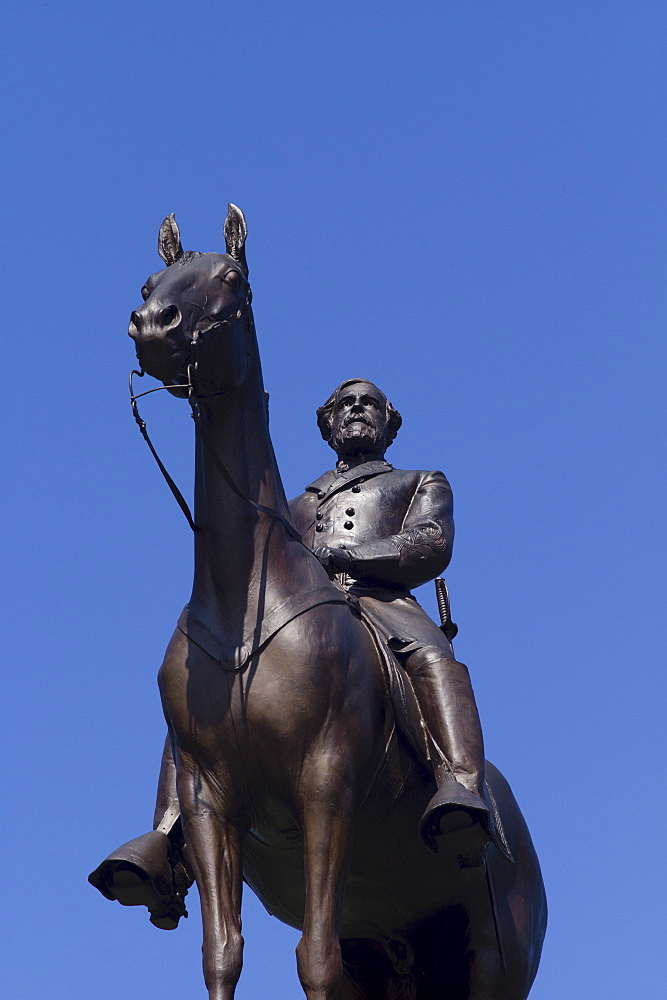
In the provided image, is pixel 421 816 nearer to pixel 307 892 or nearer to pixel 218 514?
pixel 307 892

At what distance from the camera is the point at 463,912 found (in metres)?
13.0

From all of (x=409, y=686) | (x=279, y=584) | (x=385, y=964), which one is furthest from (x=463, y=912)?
(x=279, y=584)

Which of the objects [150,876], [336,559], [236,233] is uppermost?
[236,233]

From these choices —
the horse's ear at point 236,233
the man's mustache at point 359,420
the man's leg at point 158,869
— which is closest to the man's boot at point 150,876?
the man's leg at point 158,869

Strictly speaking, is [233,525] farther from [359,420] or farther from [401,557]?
[359,420]

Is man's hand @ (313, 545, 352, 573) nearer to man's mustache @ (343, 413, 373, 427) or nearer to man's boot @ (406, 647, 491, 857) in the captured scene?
man's boot @ (406, 647, 491, 857)

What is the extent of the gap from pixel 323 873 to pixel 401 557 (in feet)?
9.11

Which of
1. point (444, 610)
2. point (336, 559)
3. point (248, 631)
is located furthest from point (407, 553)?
point (248, 631)

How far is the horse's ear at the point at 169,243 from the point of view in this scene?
12.0m

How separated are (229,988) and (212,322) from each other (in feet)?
13.2

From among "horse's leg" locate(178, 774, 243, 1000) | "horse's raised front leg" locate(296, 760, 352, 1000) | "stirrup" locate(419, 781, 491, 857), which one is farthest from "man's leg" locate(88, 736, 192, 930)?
"stirrup" locate(419, 781, 491, 857)

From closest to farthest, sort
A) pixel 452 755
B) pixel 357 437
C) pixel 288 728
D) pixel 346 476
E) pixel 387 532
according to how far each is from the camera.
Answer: pixel 288 728
pixel 452 755
pixel 387 532
pixel 346 476
pixel 357 437

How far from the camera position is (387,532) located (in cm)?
1360

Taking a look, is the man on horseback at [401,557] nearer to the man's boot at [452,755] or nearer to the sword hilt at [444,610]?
the man's boot at [452,755]
